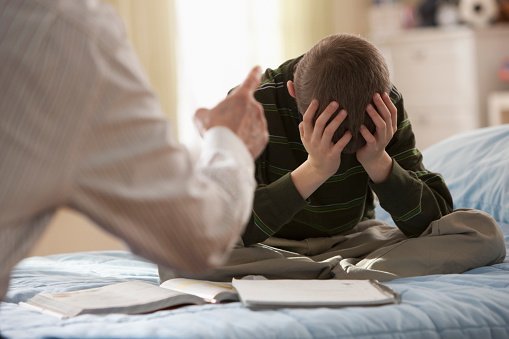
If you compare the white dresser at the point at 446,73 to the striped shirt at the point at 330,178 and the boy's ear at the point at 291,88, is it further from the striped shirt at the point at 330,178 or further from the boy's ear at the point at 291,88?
the boy's ear at the point at 291,88

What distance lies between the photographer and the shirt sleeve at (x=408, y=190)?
167 cm

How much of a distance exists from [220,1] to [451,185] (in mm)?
2741

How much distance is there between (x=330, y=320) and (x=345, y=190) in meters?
0.55

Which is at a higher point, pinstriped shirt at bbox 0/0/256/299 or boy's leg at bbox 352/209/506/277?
pinstriped shirt at bbox 0/0/256/299

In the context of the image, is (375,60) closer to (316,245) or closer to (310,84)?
(310,84)

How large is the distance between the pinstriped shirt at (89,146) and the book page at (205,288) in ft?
1.37

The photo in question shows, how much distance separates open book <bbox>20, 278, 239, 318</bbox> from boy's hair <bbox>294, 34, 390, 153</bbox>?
1.11 ft

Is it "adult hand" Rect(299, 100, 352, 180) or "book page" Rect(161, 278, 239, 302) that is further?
"adult hand" Rect(299, 100, 352, 180)

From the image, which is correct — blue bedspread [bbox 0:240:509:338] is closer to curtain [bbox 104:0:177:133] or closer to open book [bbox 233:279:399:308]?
open book [bbox 233:279:399:308]

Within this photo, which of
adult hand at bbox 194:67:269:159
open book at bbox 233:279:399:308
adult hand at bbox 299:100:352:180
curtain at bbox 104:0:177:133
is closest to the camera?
adult hand at bbox 194:67:269:159

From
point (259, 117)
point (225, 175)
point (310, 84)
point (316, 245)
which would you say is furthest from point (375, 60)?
point (225, 175)

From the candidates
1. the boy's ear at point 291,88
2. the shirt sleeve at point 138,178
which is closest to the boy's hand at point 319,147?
the boy's ear at point 291,88

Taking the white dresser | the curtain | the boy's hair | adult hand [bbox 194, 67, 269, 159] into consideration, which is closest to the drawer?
the white dresser

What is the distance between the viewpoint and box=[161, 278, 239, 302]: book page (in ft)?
4.64
